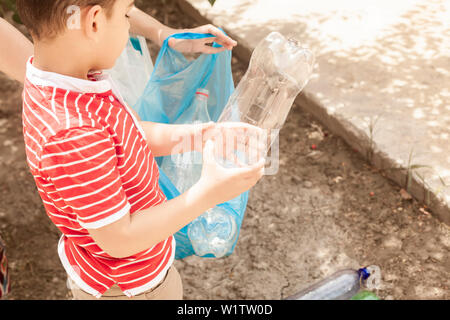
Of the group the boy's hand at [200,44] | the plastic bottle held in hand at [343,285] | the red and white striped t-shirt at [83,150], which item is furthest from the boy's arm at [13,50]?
the plastic bottle held in hand at [343,285]

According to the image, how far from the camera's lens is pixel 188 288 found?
7.76 feet

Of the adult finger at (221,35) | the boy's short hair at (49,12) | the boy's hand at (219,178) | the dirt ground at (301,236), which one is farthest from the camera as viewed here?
the dirt ground at (301,236)

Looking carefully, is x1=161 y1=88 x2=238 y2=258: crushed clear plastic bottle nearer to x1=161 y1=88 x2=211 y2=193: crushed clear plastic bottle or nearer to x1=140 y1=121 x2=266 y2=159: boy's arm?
x1=161 y1=88 x2=211 y2=193: crushed clear plastic bottle

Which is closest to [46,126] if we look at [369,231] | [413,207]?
[369,231]

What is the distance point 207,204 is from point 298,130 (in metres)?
2.02

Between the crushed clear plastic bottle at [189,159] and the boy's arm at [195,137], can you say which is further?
the crushed clear plastic bottle at [189,159]

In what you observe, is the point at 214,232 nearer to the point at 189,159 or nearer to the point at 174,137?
the point at 189,159

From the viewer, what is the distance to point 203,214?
195cm

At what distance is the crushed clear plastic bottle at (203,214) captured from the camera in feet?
6.29

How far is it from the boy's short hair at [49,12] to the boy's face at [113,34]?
0.02 meters

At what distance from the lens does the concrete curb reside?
8.18 ft

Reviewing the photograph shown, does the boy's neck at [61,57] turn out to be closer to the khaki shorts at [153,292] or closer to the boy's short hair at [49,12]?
the boy's short hair at [49,12]

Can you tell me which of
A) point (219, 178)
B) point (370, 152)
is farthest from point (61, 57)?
point (370, 152)

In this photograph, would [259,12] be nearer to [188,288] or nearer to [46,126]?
[188,288]
